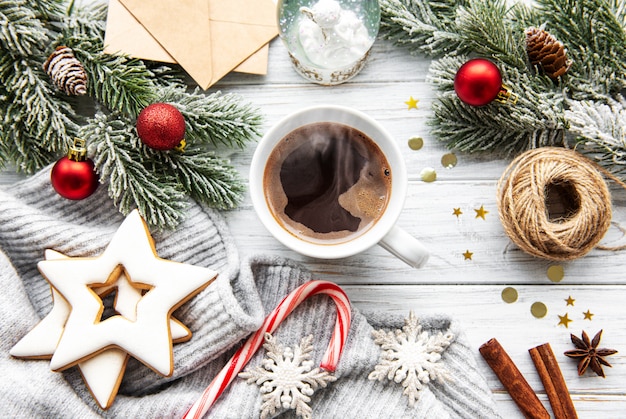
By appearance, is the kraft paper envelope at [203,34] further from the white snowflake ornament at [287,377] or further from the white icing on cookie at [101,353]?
the white snowflake ornament at [287,377]

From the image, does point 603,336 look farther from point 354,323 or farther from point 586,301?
point 354,323

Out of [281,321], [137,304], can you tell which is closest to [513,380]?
[281,321]

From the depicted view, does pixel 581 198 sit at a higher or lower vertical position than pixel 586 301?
higher

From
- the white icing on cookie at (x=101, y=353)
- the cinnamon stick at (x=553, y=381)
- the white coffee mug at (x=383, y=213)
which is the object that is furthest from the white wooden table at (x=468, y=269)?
the white icing on cookie at (x=101, y=353)

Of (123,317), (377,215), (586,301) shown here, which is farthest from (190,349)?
(586,301)

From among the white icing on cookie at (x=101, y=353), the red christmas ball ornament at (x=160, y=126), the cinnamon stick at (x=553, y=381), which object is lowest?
the cinnamon stick at (x=553, y=381)

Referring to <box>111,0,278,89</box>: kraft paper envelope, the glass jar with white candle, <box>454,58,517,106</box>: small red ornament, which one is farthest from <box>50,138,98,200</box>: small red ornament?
<box>454,58,517,106</box>: small red ornament
